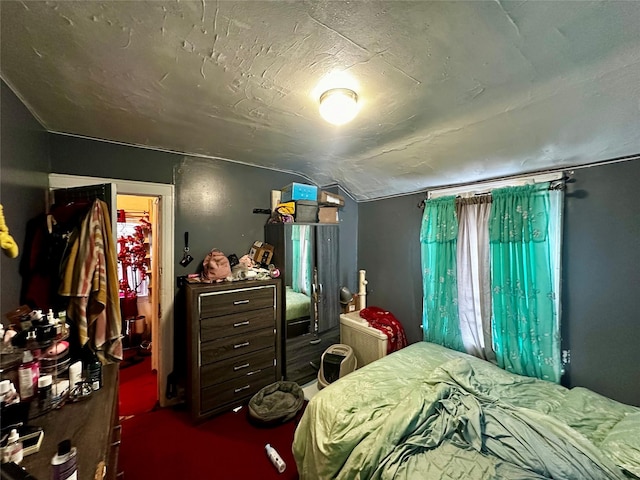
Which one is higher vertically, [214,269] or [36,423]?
[214,269]

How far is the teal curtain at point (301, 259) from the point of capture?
2.75 m

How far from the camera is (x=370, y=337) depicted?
260cm

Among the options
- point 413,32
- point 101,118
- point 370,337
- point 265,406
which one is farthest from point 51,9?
point 370,337

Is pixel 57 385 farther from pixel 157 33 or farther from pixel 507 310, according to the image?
pixel 507 310

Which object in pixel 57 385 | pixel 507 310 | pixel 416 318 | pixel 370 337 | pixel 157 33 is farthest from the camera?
pixel 416 318

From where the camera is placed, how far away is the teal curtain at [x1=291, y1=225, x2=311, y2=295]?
108 inches

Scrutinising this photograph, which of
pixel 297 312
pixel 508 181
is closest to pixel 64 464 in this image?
pixel 297 312

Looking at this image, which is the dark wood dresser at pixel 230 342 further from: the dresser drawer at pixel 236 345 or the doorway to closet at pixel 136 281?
the doorway to closet at pixel 136 281

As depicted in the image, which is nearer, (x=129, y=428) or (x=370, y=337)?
(x=129, y=428)

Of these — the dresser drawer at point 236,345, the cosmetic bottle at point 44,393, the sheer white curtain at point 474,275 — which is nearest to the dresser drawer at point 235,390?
the dresser drawer at point 236,345

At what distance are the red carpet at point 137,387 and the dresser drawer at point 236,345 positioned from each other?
0.76 m

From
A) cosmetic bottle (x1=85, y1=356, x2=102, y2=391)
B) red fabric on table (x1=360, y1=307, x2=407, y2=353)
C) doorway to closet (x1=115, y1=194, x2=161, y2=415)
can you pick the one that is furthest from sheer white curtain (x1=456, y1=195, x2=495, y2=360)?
doorway to closet (x1=115, y1=194, x2=161, y2=415)

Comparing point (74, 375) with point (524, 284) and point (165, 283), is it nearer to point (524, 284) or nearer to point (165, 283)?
point (165, 283)

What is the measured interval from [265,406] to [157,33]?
8.59 ft
